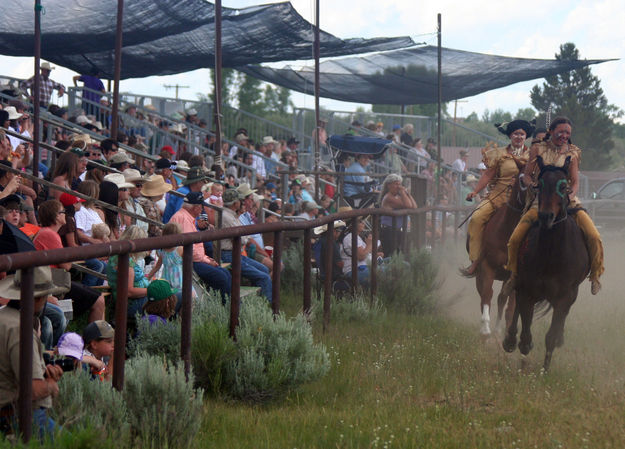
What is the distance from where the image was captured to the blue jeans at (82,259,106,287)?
9.16 m

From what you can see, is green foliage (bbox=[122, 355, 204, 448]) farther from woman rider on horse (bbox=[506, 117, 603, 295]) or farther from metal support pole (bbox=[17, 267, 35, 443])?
woman rider on horse (bbox=[506, 117, 603, 295])

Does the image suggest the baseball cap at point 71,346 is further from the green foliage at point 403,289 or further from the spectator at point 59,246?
the green foliage at point 403,289

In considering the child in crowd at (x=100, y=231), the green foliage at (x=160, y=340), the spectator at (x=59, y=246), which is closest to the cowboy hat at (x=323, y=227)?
the child in crowd at (x=100, y=231)

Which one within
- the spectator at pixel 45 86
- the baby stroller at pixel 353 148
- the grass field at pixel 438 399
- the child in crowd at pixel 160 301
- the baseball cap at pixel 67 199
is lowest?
the grass field at pixel 438 399

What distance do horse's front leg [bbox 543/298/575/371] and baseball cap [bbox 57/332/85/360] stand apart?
186 inches

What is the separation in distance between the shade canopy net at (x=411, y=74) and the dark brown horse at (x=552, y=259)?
12.4 m

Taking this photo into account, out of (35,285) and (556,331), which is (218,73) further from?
(35,285)

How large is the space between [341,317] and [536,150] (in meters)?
2.83

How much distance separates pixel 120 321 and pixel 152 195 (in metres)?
6.14

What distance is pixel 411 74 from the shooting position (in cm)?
2309

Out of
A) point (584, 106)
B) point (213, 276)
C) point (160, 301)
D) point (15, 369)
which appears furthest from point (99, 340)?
point (584, 106)

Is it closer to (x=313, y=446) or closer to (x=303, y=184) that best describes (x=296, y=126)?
(x=303, y=184)

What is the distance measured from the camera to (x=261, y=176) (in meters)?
18.8

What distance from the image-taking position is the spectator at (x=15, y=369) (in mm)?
4621
